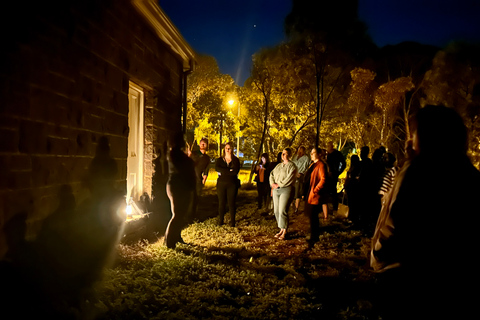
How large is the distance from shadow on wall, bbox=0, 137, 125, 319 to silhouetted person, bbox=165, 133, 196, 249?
0.88 m

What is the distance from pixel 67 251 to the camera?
4035 mm

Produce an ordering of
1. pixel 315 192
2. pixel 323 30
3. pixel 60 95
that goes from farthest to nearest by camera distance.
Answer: pixel 323 30
pixel 315 192
pixel 60 95

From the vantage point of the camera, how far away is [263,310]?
360cm

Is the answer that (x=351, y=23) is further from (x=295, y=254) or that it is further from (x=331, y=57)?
(x=295, y=254)

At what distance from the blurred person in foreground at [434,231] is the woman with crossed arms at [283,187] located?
4415 millimetres

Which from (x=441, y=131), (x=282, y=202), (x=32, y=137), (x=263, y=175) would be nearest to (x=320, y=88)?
(x=263, y=175)

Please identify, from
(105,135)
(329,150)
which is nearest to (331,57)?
(329,150)

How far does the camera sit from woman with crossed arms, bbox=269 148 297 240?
651 centimetres

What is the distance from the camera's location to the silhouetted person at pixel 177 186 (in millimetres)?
5562

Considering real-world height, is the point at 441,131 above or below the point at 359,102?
below

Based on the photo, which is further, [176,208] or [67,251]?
[176,208]

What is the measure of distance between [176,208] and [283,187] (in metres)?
2.32

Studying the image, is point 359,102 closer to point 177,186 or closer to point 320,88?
point 320,88

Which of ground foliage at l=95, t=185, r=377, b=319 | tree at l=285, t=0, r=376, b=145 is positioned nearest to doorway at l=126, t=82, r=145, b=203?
ground foliage at l=95, t=185, r=377, b=319
